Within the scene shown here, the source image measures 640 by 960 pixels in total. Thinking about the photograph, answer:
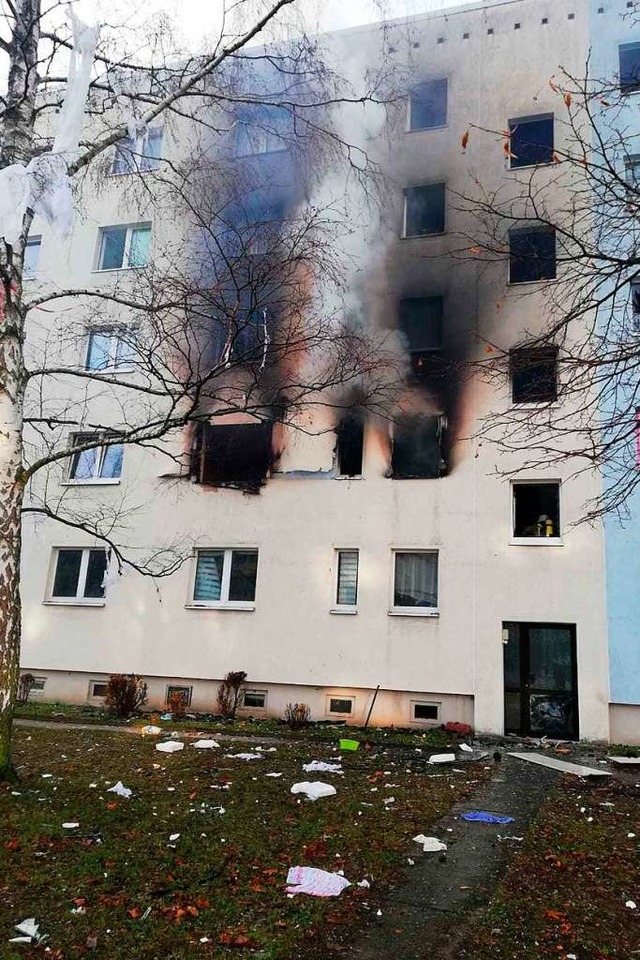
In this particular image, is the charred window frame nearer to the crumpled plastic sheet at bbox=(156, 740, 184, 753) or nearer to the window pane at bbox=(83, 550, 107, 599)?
the crumpled plastic sheet at bbox=(156, 740, 184, 753)

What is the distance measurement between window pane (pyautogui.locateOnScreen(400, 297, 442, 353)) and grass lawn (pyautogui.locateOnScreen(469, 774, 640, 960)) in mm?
9802

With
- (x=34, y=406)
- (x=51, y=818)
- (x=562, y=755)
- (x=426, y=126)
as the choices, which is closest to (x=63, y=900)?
(x=51, y=818)

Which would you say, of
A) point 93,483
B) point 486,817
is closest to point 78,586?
point 93,483

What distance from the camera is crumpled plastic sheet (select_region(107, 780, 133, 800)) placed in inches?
270

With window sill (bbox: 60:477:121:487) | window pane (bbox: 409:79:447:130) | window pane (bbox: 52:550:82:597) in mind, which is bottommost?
window pane (bbox: 52:550:82:597)

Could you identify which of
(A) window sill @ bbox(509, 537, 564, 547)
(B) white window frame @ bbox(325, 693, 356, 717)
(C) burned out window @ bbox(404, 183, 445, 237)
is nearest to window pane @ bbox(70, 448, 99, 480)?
(B) white window frame @ bbox(325, 693, 356, 717)

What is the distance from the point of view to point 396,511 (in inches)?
538

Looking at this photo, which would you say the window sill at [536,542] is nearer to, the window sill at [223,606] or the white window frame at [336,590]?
the white window frame at [336,590]

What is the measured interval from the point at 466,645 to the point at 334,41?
1447 cm

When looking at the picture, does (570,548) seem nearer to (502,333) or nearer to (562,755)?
(562,755)

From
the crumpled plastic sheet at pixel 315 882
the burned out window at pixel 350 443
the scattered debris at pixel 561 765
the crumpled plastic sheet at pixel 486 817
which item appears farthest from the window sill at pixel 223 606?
the crumpled plastic sheet at pixel 315 882

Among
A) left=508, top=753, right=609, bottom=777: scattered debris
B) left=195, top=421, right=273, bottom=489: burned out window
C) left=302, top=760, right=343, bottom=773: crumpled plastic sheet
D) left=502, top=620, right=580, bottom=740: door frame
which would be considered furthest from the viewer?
left=195, top=421, right=273, bottom=489: burned out window

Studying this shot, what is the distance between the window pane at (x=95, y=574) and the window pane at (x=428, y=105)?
42.1 ft

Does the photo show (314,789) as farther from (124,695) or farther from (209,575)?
(209,575)
